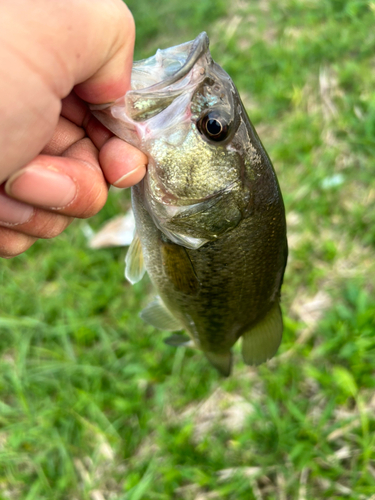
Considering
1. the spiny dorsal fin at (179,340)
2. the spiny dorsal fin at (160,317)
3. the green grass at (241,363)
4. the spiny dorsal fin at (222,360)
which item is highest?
the spiny dorsal fin at (160,317)

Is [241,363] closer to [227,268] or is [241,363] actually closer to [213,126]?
[227,268]

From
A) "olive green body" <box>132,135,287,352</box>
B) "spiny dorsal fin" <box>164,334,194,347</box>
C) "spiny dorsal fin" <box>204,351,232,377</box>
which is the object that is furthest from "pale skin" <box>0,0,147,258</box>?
"spiny dorsal fin" <box>204,351,232,377</box>

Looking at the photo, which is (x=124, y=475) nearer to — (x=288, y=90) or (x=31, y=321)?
(x=31, y=321)

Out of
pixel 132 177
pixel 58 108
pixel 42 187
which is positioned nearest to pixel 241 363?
pixel 132 177

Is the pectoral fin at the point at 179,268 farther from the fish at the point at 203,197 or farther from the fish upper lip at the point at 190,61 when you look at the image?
the fish upper lip at the point at 190,61

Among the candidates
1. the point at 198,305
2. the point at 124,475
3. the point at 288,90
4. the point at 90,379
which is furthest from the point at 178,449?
the point at 288,90

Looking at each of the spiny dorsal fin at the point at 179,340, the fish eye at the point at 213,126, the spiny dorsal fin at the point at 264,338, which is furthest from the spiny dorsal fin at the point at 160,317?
the fish eye at the point at 213,126

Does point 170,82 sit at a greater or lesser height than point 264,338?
greater
